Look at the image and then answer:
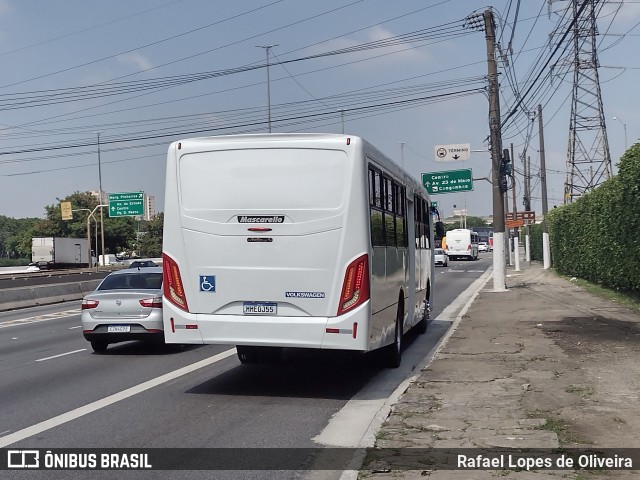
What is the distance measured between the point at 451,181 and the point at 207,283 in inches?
1740

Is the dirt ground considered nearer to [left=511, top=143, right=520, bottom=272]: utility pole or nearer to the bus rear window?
the bus rear window

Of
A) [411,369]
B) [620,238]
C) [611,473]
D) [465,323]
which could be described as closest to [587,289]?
[620,238]

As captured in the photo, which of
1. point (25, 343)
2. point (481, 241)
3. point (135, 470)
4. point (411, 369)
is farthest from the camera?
point (481, 241)

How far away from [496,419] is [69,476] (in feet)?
13.9

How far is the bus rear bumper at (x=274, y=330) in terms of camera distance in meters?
9.67

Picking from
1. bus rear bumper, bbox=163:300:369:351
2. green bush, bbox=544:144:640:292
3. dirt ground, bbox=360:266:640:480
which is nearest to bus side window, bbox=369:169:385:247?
bus rear bumper, bbox=163:300:369:351

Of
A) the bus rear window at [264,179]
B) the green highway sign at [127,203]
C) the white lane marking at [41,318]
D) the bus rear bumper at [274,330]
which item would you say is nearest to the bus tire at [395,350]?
the bus rear bumper at [274,330]

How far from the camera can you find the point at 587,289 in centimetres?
2788

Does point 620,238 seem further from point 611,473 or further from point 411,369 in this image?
point 611,473

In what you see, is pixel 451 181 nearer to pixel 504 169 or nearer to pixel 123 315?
pixel 504 169

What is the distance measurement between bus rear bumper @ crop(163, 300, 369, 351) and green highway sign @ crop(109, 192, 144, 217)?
53.1 m

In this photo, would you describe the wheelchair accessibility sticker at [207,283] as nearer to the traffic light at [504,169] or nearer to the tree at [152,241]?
the traffic light at [504,169]

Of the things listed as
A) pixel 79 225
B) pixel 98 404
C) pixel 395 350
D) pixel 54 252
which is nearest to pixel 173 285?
pixel 98 404

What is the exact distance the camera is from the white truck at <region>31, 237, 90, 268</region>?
2943 inches
